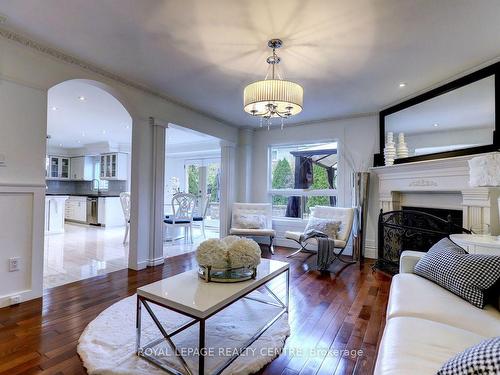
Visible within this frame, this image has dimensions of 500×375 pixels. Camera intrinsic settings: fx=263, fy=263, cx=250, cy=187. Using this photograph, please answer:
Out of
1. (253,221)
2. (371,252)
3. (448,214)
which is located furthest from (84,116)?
(448,214)

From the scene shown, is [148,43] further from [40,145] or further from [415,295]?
[415,295]

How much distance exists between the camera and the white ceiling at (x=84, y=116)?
3.76 meters

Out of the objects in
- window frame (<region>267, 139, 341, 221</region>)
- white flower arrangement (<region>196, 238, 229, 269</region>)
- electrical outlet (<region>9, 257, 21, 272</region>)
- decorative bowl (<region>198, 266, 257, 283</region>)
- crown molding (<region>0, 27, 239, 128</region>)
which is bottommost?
electrical outlet (<region>9, 257, 21, 272</region>)

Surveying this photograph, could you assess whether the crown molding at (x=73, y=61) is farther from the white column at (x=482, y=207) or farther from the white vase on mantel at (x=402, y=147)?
the white column at (x=482, y=207)

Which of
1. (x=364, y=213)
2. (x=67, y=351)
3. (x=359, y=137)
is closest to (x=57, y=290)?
(x=67, y=351)

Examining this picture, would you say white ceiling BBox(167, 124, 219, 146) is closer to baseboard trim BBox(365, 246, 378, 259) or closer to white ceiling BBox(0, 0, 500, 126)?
white ceiling BBox(0, 0, 500, 126)

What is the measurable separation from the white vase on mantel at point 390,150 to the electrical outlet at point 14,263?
455 centimetres

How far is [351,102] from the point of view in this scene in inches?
153

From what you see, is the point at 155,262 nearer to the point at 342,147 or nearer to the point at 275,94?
the point at 275,94

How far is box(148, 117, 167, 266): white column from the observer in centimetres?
359

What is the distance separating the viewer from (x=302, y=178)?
512 cm

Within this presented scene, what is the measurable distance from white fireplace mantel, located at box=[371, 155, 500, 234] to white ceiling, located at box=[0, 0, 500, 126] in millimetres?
1033

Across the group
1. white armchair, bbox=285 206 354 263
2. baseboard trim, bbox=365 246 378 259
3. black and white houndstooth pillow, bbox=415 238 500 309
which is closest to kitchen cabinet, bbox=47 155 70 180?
white armchair, bbox=285 206 354 263

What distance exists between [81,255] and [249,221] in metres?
2.75
